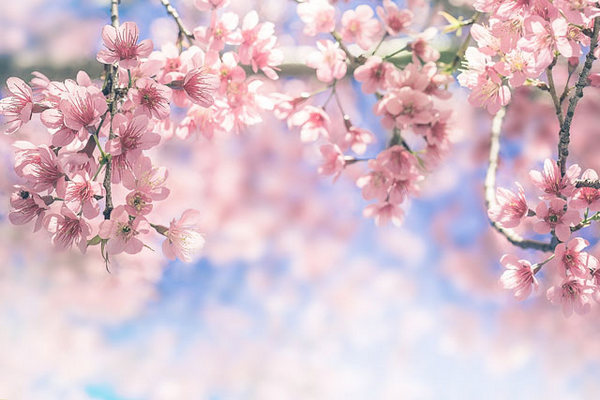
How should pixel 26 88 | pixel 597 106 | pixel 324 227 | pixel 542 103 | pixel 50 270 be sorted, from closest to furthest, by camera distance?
1. pixel 26 88
2. pixel 542 103
3. pixel 597 106
4. pixel 50 270
5. pixel 324 227

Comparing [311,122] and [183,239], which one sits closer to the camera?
[183,239]

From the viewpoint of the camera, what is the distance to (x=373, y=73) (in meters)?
1.07

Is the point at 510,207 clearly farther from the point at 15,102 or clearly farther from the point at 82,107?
the point at 15,102

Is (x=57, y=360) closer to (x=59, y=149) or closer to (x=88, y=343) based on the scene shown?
(x=88, y=343)

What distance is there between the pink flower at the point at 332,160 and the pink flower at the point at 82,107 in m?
0.51

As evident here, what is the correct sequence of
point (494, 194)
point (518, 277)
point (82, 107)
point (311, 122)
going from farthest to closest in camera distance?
point (494, 194)
point (311, 122)
point (518, 277)
point (82, 107)

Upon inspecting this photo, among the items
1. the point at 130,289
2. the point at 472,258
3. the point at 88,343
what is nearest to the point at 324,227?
the point at 472,258

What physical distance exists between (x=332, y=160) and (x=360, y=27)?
294 millimetres

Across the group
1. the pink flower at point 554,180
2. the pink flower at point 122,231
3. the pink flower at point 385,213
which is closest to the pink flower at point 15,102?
the pink flower at point 122,231

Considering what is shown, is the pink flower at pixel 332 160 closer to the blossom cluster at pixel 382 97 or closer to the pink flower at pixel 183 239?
the blossom cluster at pixel 382 97

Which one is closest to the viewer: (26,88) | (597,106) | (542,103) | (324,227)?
(26,88)

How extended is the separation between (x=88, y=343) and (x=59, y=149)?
324 cm

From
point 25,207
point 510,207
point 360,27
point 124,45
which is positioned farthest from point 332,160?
point 25,207

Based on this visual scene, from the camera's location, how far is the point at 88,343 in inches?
147
